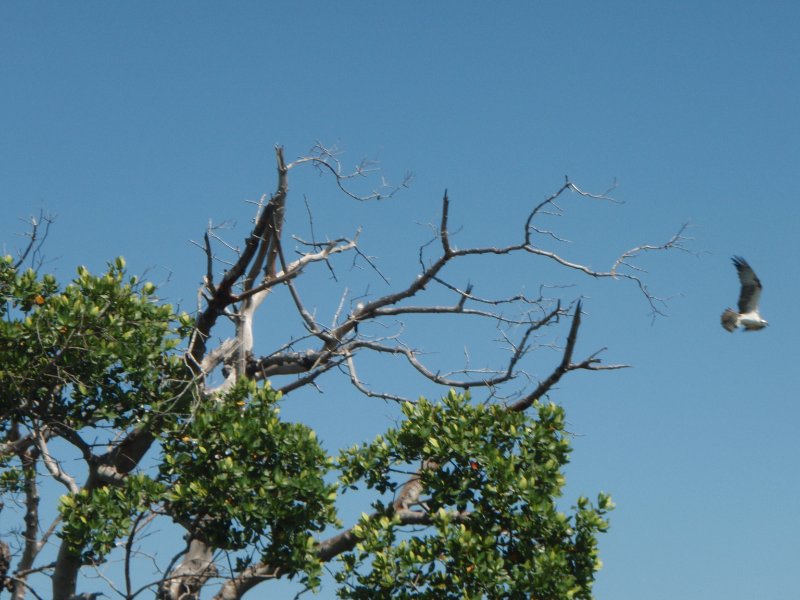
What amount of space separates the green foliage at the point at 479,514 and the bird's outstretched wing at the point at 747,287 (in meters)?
5.04

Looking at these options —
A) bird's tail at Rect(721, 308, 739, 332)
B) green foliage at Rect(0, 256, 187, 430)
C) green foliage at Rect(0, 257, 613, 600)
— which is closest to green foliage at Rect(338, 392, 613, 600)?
green foliage at Rect(0, 257, 613, 600)

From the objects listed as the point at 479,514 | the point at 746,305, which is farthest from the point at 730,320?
the point at 479,514

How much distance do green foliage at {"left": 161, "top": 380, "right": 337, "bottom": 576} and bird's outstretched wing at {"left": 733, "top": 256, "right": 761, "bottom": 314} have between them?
7.39 m

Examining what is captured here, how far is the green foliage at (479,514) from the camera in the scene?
9.74 m

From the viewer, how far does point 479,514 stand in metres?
10.2

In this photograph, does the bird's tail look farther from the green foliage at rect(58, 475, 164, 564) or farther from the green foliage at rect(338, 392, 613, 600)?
the green foliage at rect(58, 475, 164, 564)

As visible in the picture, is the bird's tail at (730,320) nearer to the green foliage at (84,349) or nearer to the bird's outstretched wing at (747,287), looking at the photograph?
the bird's outstretched wing at (747,287)

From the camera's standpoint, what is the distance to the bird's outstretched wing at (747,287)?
568 inches

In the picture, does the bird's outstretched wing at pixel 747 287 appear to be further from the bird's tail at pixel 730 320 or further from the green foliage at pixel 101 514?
the green foliage at pixel 101 514

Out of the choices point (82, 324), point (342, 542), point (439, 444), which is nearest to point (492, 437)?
point (439, 444)

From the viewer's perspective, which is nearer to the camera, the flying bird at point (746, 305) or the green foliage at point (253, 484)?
the green foliage at point (253, 484)

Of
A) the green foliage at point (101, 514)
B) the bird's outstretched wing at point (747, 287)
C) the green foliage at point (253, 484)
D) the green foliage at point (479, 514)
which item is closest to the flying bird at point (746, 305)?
the bird's outstretched wing at point (747, 287)

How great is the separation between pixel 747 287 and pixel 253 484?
27.3 ft

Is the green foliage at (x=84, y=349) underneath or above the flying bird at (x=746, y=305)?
underneath
